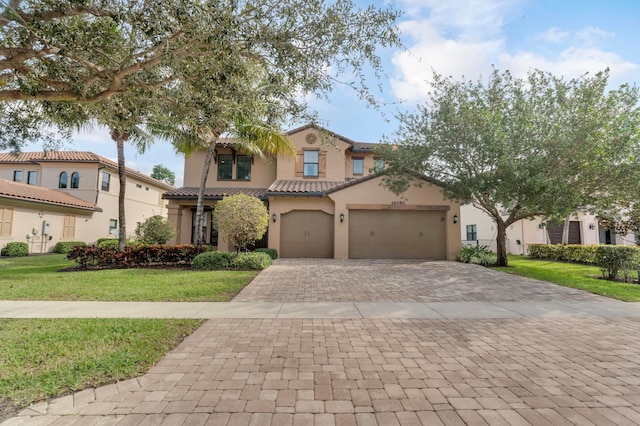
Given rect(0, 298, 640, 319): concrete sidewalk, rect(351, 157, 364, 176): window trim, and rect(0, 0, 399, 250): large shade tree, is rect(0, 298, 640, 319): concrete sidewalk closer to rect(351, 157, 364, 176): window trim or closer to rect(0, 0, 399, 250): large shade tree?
rect(0, 0, 399, 250): large shade tree

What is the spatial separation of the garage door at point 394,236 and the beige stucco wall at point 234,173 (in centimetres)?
651

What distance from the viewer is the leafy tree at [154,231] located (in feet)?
45.6

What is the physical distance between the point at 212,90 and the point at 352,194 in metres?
11.5

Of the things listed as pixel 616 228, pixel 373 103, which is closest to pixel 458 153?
pixel 373 103

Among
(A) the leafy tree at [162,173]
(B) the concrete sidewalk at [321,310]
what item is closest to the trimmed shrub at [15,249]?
(B) the concrete sidewalk at [321,310]

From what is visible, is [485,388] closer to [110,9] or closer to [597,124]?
[110,9]

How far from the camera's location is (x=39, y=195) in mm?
A: 19859

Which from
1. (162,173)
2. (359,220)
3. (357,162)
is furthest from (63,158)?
(162,173)

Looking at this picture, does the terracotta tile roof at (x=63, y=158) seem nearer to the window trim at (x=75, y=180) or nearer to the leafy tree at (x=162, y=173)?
the window trim at (x=75, y=180)

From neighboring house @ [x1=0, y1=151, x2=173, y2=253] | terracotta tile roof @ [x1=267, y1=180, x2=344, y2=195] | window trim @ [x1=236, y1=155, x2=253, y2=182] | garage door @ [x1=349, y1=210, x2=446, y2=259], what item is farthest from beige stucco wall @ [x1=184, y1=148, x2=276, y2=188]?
neighboring house @ [x1=0, y1=151, x2=173, y2=253]

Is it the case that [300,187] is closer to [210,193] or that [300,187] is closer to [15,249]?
[210,193]

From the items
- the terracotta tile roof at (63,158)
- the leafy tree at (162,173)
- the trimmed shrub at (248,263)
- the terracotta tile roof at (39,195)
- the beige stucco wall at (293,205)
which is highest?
the leafy tree at (162,173)

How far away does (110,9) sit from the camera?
4.52 metres

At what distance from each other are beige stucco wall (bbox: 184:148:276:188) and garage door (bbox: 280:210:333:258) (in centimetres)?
409
